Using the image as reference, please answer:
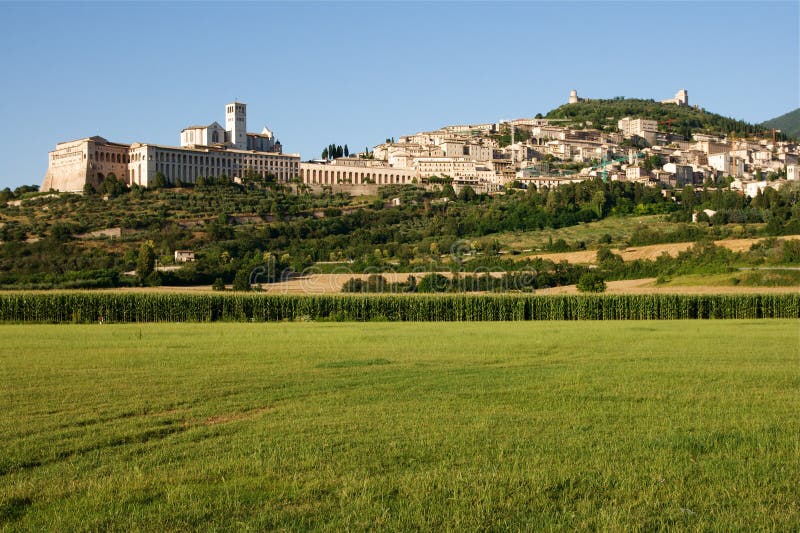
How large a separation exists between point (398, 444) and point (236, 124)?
118 metres

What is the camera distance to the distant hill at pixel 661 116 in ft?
561

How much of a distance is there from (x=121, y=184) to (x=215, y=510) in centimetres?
9685

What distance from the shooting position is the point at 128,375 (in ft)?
40.7

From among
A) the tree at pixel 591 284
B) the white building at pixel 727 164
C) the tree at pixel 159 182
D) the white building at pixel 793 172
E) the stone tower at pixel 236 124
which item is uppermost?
the stone tower at pixel 236 124

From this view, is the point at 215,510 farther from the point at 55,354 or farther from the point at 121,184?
the point at 121,184

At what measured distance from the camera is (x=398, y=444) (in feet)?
24.5

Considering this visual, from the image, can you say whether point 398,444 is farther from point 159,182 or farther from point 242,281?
point 159,182

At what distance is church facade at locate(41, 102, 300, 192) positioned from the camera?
3964 inches

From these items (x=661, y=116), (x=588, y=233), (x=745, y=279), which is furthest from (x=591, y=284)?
(x=661, y=116)

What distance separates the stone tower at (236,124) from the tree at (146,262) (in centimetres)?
5620

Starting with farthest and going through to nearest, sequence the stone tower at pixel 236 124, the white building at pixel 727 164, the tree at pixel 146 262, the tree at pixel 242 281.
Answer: the white building at pixel 727 164
the stone tower at pixel 236 124
the tree at pixel 146 262
the tree at pixel 242 281

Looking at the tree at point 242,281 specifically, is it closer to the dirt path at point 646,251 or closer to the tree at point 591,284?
the tree at point 591,284

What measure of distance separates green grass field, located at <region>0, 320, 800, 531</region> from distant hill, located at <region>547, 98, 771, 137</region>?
165208 millimetres

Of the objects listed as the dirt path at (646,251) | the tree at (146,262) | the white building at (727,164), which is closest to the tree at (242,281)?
the tree at (146,262)
